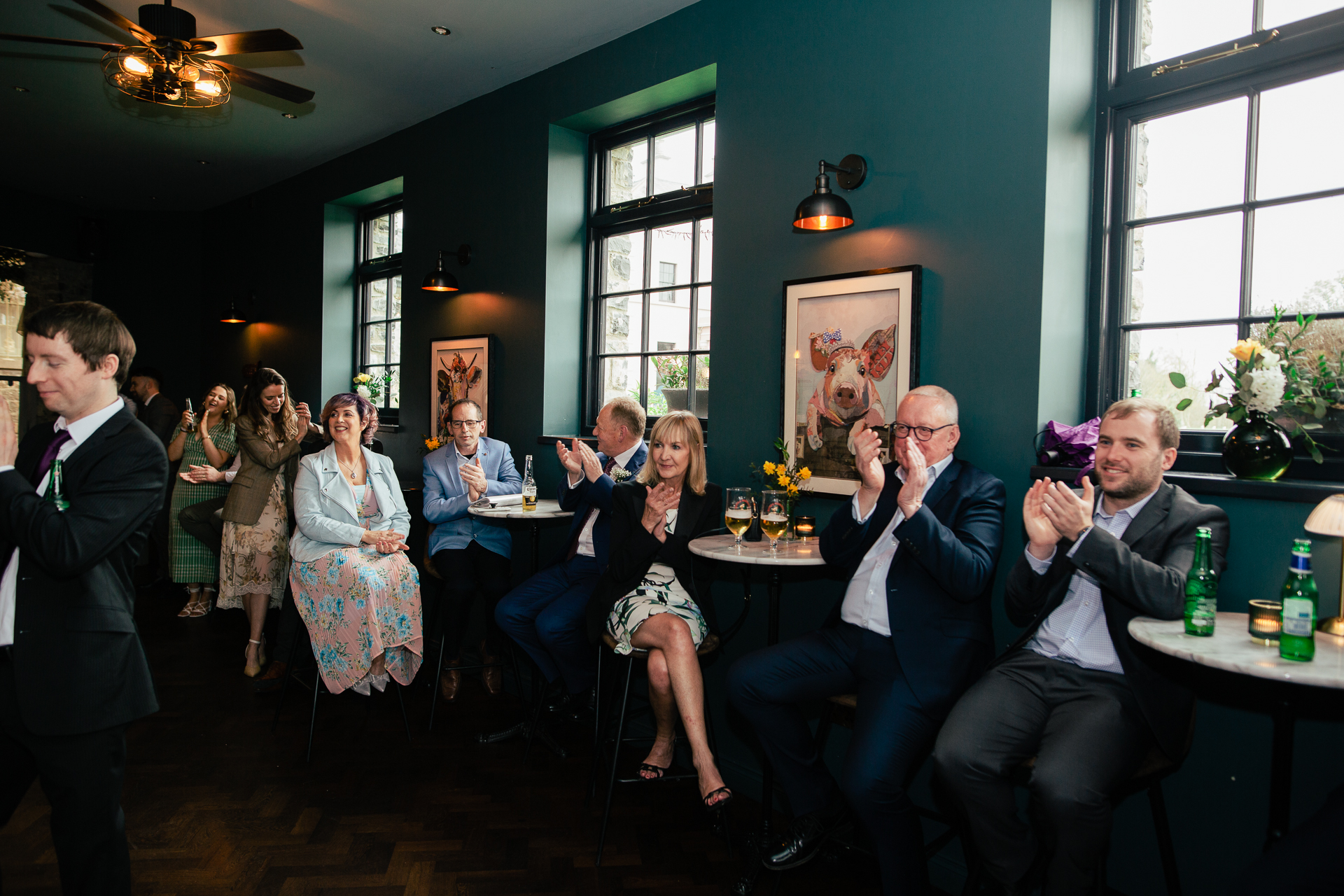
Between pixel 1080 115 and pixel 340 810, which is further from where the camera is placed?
pixel 340 810

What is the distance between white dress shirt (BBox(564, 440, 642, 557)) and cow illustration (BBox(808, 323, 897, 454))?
0.92m

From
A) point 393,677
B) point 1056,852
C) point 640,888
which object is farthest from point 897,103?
point 393,677

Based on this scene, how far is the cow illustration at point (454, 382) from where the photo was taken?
493 centimetres

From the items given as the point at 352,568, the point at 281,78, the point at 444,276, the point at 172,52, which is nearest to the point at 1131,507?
the point at 352,568

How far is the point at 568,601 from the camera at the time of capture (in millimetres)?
3365

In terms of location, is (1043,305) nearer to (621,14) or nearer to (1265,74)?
(1265,74)

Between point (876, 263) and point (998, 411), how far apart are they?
0.71 m

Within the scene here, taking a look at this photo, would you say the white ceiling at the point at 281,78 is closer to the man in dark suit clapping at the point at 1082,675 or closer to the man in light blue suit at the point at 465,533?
the man in light blue suit at the point at 465,533

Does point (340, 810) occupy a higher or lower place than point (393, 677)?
lower

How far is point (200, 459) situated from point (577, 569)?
10.0 ft

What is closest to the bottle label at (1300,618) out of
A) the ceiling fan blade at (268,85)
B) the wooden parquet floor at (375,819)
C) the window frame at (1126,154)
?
the window frame at (1126,154)

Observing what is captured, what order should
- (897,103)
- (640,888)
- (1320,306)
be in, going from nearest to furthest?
(1320,306) → (640,888) → (897,103)

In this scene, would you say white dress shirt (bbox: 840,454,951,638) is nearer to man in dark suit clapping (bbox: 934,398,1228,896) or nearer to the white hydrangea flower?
man in dark suit clapping (bbox: 934,398,1228,896)

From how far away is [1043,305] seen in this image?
247 centimetres
